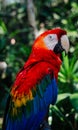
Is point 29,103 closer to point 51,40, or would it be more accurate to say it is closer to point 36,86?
point 36,86

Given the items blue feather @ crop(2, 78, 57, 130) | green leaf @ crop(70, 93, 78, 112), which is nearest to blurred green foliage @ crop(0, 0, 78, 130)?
green leaf @ crop(70, 93, 78, 112)

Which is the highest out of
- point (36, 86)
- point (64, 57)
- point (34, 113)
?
point (64, 57)

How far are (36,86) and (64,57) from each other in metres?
1.54

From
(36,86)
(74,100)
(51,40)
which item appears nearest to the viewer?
(36,86)

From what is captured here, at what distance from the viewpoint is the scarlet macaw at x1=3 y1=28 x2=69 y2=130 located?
8.40 feet

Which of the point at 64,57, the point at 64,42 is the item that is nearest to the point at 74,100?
the point at 64,57

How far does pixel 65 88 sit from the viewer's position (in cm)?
424

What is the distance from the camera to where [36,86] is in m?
2.60

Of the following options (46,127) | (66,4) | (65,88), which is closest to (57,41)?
(46,127)

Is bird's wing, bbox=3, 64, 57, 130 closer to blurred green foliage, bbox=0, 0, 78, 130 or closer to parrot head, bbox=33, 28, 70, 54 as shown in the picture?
parrot head, bbox=33, 28, 70, 54

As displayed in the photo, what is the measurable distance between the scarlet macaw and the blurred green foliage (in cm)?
98

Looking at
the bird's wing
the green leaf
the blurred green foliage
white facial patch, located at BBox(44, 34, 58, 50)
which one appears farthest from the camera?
the blurred green foliage

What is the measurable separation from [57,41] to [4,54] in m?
2.47

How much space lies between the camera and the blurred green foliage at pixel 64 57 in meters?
3.91
